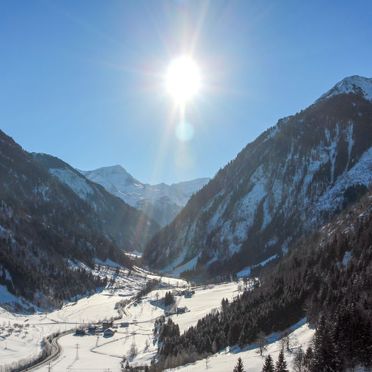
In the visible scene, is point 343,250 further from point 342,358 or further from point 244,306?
point 342,358

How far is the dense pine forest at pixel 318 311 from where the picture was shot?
87.6 m

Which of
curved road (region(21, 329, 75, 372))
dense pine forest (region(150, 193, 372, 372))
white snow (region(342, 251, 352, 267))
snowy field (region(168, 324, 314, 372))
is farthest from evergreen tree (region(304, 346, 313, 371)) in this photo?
curved road (region(21, 329, 75, 372))

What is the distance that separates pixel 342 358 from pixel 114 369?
3256 inches

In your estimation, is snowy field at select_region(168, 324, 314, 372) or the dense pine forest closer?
the dense pine forest

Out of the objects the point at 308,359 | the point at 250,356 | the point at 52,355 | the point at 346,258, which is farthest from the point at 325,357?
the point at 52,355

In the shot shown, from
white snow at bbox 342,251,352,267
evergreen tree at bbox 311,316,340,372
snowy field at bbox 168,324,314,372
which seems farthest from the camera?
white snow at bbox 342,251,352,267

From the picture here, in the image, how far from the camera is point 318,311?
4860 inches

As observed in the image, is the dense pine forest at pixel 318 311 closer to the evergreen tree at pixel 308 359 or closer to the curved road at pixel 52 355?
the evergreen tree at pixel 308 359

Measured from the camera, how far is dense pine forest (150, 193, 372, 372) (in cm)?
8762

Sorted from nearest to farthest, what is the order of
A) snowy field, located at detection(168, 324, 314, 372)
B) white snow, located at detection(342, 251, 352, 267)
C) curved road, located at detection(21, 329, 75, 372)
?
snowy field, located at detection(168, 324, 314, 372)
white snow, located at detection(342, 251, 352, 267)
curved road, located at detection(21, 329, 75, 372)

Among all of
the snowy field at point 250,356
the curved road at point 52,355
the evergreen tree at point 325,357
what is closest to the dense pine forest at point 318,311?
the evergreen tree at point 325,357

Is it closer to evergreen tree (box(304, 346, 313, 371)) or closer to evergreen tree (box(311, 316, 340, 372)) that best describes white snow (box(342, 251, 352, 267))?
evergreen tree (box(304, 346, 313, 371))

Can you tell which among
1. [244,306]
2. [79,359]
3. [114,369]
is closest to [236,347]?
[244,306]

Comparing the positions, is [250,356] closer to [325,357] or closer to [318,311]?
[318,311]
